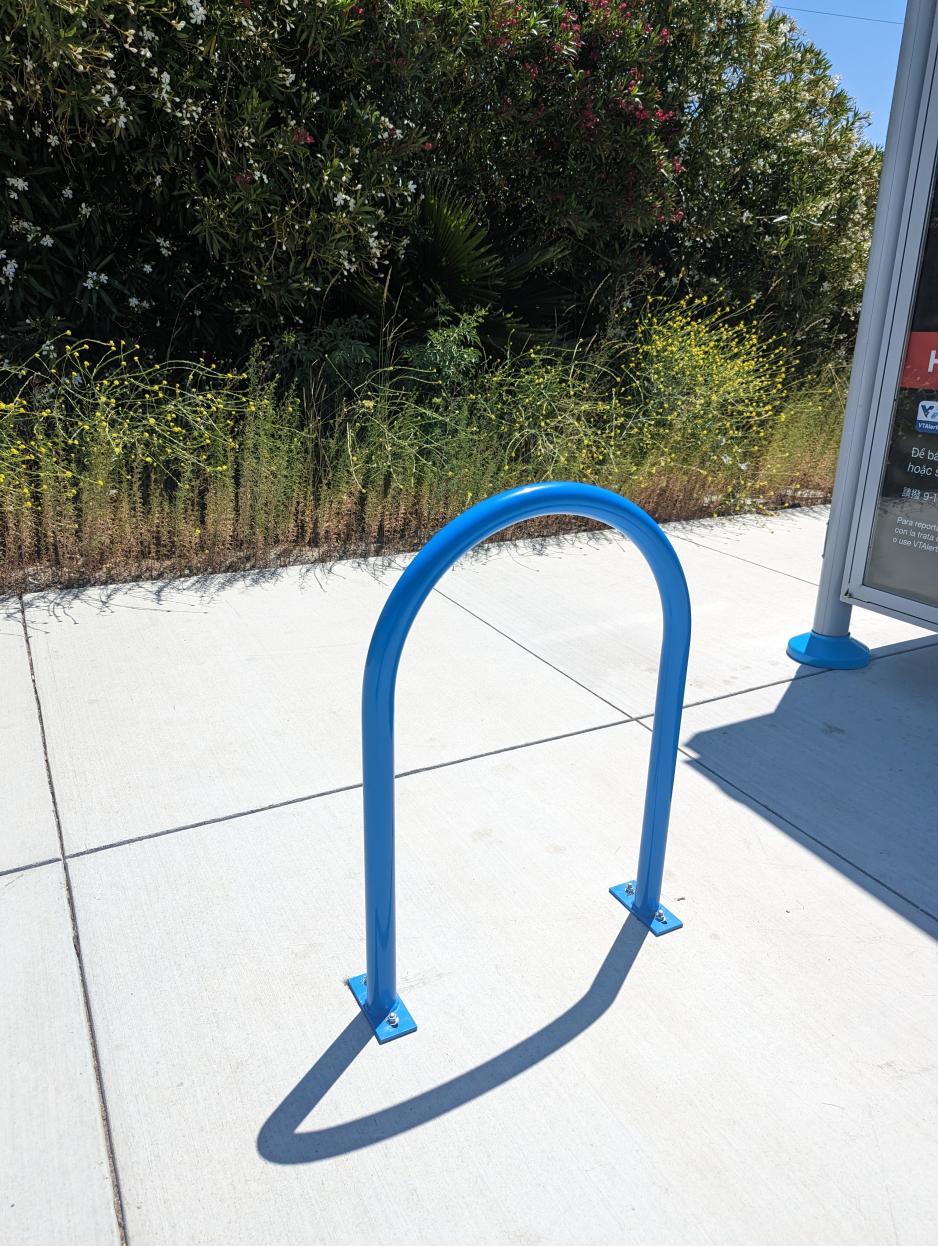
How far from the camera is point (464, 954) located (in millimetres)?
2221

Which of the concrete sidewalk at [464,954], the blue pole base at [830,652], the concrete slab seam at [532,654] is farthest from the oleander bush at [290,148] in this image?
the blue pole base at [830,652]

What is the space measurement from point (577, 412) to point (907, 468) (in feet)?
9.19

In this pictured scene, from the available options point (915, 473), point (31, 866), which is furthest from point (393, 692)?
point (915, 473)

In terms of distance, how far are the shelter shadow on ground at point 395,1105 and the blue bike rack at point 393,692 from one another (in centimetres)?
12

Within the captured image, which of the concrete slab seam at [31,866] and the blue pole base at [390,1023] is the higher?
the concrete slab seam at [31,866]

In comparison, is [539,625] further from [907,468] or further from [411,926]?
[411,926]

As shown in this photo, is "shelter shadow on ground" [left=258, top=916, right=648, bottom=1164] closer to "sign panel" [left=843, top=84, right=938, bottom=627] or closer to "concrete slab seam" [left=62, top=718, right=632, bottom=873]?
"concrete slab seam" [left=62, top=718, right=632, bottom=873]

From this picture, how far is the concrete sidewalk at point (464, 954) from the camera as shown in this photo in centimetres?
166

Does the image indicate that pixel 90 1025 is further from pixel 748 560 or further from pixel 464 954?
pixel 748 560

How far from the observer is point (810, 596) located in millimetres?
4844

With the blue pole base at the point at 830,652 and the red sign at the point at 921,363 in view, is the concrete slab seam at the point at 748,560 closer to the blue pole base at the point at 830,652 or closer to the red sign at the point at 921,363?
the blue pole base at the point at 830,652

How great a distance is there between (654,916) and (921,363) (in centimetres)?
246

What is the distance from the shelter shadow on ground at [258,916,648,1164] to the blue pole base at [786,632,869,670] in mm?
2231

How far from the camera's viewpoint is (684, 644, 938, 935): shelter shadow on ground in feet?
8.63
